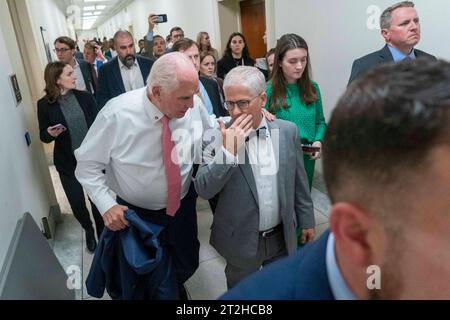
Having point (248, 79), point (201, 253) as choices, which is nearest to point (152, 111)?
point (248, 79)

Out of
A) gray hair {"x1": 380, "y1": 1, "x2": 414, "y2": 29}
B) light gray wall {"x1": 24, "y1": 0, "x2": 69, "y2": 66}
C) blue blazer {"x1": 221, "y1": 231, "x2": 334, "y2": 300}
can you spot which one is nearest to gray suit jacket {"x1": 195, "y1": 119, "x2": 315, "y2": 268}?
blue blazer {"x1": 221, "y1": 231, "x2": 334, "y2": 300}

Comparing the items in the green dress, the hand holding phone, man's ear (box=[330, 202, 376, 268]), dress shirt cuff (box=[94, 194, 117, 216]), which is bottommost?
the hand holding phone

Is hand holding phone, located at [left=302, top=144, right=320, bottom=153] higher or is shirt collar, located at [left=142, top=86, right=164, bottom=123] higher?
shirt collar, located at [left=142, top=86, right=164, bottom=123]

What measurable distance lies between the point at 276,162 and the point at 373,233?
1062 mm

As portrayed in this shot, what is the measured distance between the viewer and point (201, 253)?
2.63m

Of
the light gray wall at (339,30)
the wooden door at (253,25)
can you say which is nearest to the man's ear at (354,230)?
the light gray wall at (339,30)

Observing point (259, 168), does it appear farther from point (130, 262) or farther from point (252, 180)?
point (130, 262)

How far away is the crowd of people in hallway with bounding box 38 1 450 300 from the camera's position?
1.56ft

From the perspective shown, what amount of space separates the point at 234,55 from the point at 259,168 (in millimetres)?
3077

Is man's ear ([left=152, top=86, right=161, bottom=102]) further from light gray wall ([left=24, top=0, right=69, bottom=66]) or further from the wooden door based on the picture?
the wooden door

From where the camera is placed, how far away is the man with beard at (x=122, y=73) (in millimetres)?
3115

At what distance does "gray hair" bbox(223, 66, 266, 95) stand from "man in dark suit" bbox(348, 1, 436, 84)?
2.60 feet
